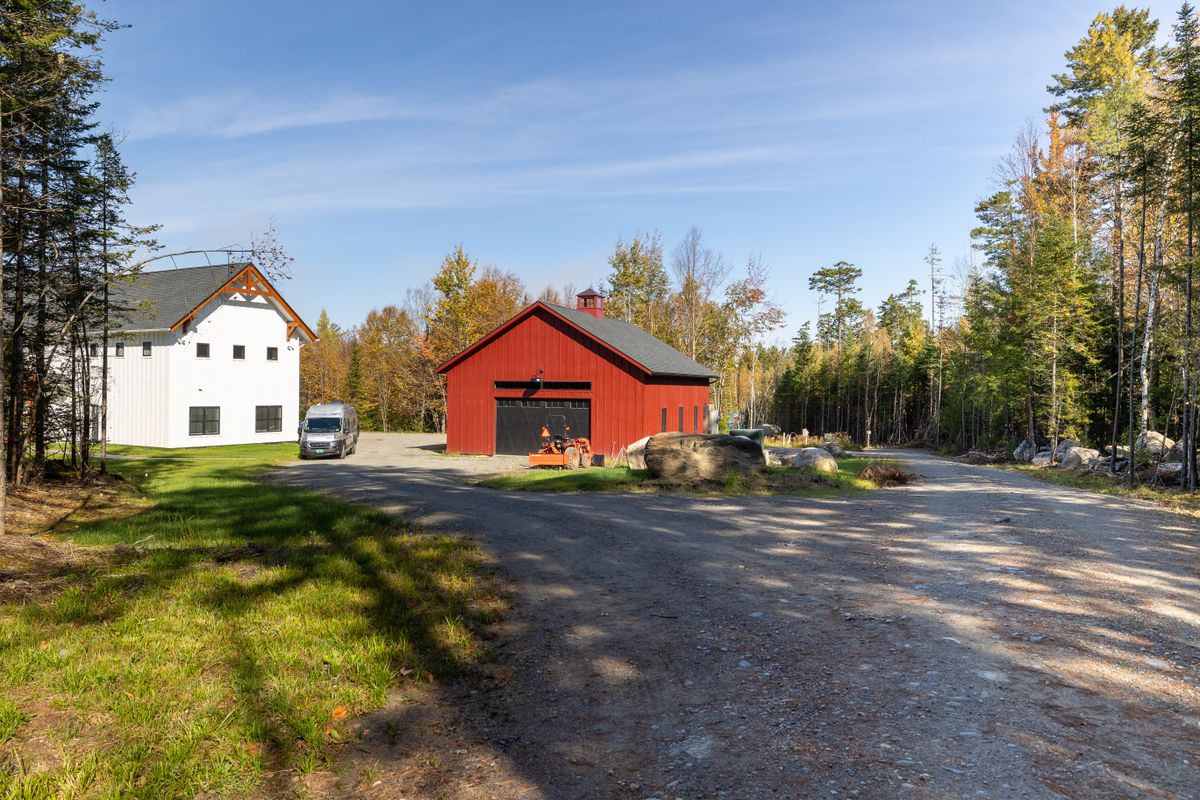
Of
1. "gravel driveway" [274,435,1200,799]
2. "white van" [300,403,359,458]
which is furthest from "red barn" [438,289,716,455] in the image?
"gravel driveway" [274,435,1200,799]

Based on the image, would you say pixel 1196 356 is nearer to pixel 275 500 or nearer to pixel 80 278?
pixel 275 500

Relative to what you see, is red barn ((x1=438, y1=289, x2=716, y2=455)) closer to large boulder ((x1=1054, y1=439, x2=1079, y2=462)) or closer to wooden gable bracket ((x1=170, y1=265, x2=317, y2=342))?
wooden gable bracket ((x1=170, y1=265, x2=317, y2=342))

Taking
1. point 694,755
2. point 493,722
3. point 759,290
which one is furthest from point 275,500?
point 759,290

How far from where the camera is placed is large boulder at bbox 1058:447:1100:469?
82.2 ft

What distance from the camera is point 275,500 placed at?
14.3m

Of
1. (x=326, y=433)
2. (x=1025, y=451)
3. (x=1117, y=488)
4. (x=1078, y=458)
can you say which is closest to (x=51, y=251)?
(x=326, y=433)

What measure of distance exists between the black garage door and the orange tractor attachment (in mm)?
1696

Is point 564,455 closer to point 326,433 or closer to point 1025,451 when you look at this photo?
point 326,433

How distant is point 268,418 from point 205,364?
4.78 meters

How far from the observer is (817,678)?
530 centimetres

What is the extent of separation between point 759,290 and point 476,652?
5012 cm

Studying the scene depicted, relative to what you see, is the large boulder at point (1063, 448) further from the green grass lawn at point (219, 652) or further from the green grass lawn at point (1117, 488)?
the green grass lawn at point (219, 652)

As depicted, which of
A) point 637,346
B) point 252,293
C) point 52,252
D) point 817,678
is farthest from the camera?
point 252,293

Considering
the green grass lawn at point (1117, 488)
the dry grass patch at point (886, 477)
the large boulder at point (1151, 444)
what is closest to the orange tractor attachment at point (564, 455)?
the dry grass patch at point (886, 477)
